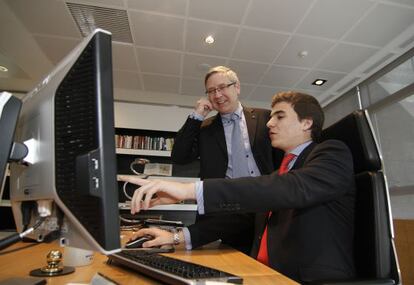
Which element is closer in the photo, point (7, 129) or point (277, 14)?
point (7, 129)

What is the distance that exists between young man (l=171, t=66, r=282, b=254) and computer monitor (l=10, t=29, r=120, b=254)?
0.98 meters

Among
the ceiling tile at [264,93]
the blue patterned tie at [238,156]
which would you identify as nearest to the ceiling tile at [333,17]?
the ceiling tile at [264,93]

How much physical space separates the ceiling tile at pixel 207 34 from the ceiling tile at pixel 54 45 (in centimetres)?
131

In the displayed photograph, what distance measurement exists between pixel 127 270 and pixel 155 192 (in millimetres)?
285

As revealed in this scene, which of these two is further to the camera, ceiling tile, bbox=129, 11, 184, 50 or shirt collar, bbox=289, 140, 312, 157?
ceiling tile, bbox=129, 11, 184, 50

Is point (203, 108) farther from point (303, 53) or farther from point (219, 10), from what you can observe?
point (303, 53)

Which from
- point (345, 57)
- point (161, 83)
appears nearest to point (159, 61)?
point (161, 83)

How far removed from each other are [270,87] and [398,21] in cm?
177

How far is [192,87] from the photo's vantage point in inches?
171

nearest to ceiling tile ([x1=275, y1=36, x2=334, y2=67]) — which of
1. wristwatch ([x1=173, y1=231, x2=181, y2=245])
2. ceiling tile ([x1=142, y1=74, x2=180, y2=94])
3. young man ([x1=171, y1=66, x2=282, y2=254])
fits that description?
ceiling tile ([x1=142, y1=74, x2=180, y2=94])

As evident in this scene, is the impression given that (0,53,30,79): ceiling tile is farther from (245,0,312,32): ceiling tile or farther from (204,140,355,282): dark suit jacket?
(204,140,355,282): dark suit jacket

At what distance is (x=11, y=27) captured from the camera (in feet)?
9.80

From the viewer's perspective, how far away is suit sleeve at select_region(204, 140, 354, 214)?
0.76 m

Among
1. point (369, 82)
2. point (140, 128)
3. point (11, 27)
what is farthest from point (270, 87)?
point (11, 27)
